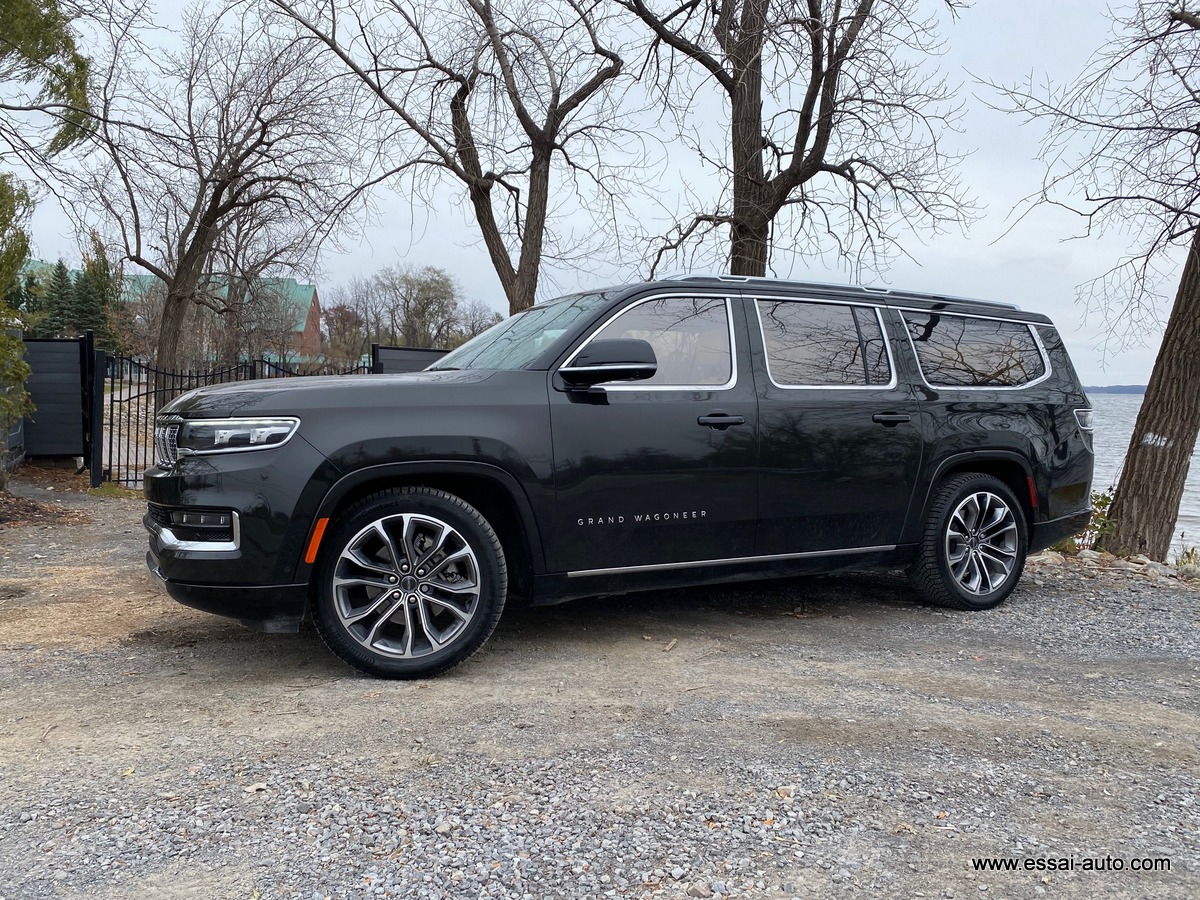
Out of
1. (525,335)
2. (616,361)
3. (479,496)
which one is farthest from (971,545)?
(479,496)

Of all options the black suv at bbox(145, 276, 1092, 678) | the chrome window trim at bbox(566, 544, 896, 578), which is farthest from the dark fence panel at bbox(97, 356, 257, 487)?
the chrome window trim at bbox(566, 544, 896, 578)

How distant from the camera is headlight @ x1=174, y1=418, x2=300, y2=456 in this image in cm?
392

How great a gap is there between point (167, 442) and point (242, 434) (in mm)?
542

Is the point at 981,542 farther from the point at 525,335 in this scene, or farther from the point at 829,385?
the point at 525,335

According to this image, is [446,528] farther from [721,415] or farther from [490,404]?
[721,415]

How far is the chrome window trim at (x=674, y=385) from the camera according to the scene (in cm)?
457

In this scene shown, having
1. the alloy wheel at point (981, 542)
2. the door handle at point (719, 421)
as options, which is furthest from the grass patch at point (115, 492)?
the alloy wheel at point (981, 542)

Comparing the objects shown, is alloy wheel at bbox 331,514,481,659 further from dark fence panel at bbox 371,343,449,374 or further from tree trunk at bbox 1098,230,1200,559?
tree trunk at bbox 1098,230,1200,559

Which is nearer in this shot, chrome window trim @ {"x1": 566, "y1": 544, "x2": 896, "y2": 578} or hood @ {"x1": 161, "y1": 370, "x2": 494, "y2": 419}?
hood @ {"x1": 161, "y1": 370, "x2": 494, "y2": 419}

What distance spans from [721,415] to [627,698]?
1.59 meters

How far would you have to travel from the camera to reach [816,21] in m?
9.31

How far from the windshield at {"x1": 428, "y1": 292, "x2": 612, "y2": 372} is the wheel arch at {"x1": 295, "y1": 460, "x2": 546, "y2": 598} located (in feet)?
2.15

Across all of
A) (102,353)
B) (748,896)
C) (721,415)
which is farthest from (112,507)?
(748,896)

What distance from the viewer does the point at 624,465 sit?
14.8 ft
